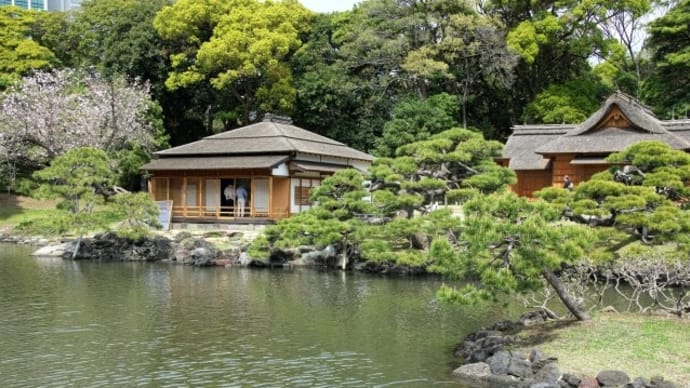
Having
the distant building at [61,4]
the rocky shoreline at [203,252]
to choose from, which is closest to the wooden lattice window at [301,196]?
the rocky shoreline at [203,252]

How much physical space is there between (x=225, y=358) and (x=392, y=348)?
299 centimetres

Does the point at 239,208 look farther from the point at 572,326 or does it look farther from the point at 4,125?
the point at 572,326

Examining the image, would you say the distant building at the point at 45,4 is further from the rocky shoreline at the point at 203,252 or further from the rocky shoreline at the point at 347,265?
the rocky shoreline at the point at 203,252

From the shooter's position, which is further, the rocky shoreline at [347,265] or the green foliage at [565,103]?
the green foliage at [565,103]

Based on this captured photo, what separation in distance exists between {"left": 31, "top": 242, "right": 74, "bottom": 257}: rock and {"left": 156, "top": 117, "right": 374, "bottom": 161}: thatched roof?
7.04 meters

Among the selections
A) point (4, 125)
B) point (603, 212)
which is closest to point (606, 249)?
point (603, 212)

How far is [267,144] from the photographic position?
29.4 meters

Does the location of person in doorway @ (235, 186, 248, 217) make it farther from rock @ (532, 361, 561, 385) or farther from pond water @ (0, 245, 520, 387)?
rock @ (532, 361, 561, 385)

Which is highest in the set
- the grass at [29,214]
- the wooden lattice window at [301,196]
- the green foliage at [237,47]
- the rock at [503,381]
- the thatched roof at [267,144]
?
the green foliage at [237,47]

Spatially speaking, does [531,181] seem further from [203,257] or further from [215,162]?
[203,257]

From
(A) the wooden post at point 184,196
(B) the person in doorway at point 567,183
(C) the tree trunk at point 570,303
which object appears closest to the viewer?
(C) the tree trunk at point 570,303

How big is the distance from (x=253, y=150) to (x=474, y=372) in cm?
2032

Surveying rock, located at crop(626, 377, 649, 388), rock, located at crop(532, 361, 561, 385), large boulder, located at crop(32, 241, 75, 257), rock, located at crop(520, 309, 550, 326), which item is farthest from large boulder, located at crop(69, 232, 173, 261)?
rock, located at crop(626, 377, 649, 388)

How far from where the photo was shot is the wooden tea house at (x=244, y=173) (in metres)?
28.7
